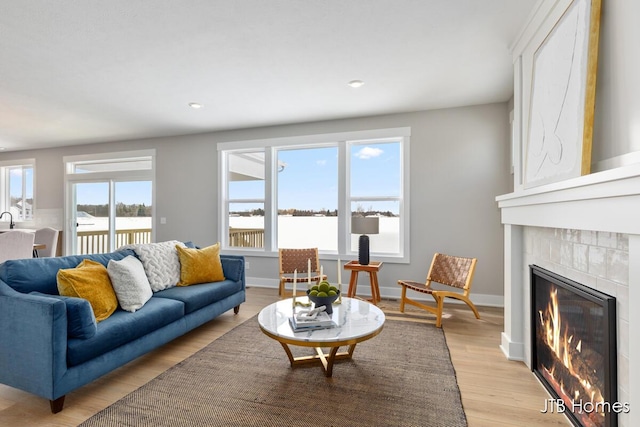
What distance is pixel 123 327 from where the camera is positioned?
2143 mm

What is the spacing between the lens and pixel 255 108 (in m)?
4.10

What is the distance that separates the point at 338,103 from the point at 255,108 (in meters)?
1.08

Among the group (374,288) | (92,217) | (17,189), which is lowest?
(374,288)

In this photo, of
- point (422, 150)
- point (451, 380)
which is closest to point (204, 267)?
point (451, 380)

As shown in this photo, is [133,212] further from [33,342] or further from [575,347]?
[575,347]

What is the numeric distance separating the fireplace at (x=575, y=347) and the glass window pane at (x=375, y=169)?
94.0 inches

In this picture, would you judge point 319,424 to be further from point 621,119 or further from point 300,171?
point 300,171

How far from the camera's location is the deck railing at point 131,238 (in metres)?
5.15

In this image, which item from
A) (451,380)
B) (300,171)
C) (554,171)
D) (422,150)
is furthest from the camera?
(300,171)

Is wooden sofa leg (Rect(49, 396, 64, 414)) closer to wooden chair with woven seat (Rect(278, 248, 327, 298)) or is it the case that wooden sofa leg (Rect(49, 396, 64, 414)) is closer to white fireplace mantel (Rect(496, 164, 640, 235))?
wooden chair with woven seat (Rect(278, 248, 327, 298))

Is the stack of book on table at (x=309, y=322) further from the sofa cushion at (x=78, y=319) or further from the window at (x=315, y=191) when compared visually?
the window at (x=315, y=191)

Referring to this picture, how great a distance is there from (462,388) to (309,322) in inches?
43.7

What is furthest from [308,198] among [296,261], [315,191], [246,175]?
[246,175]

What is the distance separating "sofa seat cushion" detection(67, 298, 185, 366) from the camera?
187 centimetres
